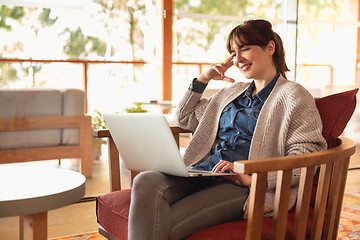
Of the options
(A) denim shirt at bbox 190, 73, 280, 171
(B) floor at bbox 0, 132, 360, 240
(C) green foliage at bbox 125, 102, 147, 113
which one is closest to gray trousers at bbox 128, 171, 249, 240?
(A) denim shirt at bbox 190, 73, 280, 171

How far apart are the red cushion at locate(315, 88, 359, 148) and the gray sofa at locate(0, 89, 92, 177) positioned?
1772 millimetres

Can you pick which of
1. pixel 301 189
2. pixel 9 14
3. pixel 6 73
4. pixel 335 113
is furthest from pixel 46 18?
pixel 301 189

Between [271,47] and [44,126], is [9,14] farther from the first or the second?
[271,47]

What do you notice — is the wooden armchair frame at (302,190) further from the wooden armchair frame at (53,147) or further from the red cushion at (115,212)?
the wooden armchair frame at (53,147)

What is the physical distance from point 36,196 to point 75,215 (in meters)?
1.44

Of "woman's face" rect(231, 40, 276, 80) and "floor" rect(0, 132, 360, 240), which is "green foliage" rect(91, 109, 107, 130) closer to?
"floor" rect(0, 132, 360, 240)

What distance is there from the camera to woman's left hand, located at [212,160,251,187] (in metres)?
1.67

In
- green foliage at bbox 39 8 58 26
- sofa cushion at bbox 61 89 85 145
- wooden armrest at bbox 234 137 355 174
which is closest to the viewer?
wooden armrest at bbox 234 137 355 174

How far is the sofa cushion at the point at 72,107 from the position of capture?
10.5ft

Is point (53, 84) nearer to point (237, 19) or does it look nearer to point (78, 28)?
point (78, 28)

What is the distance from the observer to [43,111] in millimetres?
3119

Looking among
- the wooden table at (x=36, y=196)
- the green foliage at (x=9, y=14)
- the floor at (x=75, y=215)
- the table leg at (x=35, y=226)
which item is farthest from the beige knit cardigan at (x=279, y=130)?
the green foliage at (x=9, y=14)

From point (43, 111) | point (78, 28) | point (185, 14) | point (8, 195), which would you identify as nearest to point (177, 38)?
point (185, 14)

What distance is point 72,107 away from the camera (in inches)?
127
